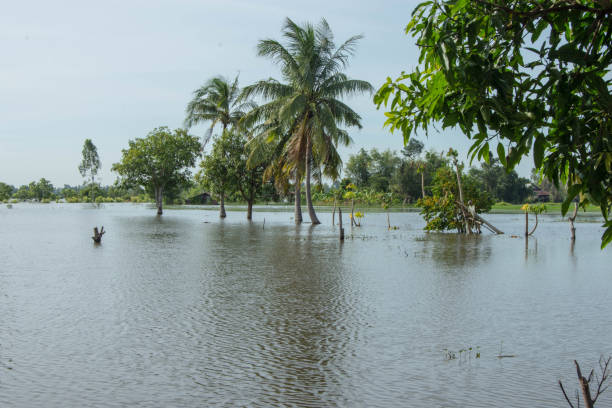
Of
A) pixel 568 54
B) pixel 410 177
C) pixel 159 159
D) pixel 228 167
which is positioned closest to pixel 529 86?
pixel 568 54

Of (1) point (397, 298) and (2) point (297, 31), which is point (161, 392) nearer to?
(1) point (397, 298)

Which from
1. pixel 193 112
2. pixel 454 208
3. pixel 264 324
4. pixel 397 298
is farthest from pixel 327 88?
pixel 264 324

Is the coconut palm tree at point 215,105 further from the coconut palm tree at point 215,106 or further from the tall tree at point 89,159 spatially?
the tall tree at point 89,159

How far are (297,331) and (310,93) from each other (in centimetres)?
2415

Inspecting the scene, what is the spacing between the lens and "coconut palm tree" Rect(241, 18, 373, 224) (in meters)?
29.3

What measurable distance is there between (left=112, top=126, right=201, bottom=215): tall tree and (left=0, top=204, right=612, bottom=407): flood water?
3423 centimetres

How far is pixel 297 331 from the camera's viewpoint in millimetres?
7516

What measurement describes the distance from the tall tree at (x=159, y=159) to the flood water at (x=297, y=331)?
3423 centimetres

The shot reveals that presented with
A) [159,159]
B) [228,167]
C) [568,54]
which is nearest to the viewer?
[568,54]

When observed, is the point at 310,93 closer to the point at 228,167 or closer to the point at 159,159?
the point at 228,167

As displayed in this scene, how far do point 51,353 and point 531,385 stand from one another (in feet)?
17.6

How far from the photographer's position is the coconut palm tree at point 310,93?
29.3 m

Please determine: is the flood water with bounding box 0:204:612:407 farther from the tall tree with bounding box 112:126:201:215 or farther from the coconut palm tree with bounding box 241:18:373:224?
the tall tree with bounding box 112:126:201:215

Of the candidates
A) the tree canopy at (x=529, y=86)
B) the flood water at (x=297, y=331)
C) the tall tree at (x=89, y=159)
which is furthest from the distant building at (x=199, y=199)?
the tree canopy at (x=529, y=86)
